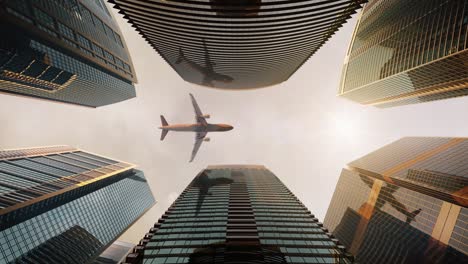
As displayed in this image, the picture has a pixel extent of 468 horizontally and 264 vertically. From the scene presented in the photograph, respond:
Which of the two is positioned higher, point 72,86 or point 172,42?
point 172,42

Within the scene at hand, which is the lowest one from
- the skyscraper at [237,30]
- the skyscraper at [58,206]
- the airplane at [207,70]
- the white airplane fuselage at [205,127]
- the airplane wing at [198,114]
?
the skyscraper at [58,206]

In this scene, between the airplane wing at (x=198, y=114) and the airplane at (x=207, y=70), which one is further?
the airplane wing at (x=198, y=114)

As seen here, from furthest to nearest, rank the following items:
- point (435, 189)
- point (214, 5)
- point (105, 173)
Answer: point (105, 173) → point (435, 189) → point (214, 5)

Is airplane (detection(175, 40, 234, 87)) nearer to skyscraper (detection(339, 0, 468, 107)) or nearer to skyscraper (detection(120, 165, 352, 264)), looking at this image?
skyscraper (detection(120, 165, 352, 264))

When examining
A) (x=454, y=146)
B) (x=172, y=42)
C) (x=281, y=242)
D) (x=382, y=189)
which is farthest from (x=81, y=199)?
(x=454, y=146)

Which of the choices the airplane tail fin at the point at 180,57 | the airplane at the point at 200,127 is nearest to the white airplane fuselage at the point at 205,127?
the airplane at the point at 200,127

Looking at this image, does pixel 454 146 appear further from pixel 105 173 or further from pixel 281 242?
pixel 105 173

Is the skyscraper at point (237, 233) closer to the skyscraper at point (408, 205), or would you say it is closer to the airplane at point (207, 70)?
the airplane at point (207, 70)

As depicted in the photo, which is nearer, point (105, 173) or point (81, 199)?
point (81, 199)
